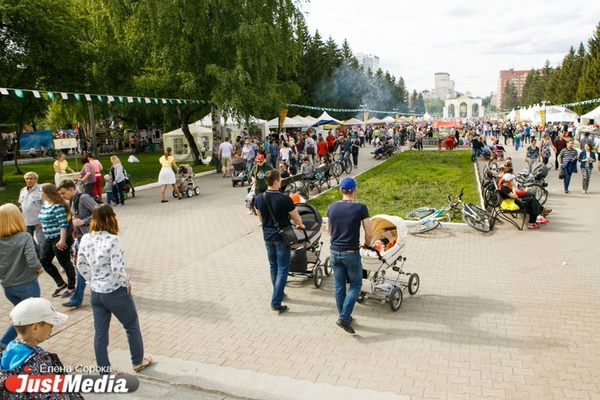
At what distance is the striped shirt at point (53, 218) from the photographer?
21.6ft

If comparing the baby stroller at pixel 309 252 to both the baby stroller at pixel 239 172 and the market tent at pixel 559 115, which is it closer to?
the baby stroller at pixel 239 172

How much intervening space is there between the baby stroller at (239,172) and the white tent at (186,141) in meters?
11.1

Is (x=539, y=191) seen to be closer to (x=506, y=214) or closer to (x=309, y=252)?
(x=506, y=214)

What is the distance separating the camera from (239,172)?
19.2 metres

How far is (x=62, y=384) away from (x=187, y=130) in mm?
25250

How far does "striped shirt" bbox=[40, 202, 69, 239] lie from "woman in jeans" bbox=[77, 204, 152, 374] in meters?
2.25

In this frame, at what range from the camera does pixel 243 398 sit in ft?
14.8

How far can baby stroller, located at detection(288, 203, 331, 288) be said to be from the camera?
7289mm

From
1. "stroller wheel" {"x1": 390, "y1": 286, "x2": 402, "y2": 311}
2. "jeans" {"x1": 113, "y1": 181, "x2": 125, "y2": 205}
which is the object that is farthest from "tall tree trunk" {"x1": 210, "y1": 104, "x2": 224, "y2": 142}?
"stroller wheel" {"x1": 390, "y1": 286, "x2": 402, "y2": 311}

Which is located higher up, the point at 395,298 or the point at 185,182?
the point at 185,182

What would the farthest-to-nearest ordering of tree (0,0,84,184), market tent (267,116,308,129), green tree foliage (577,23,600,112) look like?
green tree foliage (577,23,600,112), market tent (267,116,308,129), tree (0,0,84,184)

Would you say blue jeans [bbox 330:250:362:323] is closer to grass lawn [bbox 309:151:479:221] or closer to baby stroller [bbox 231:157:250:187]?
grass lawn [bbox 309:151:479:221]

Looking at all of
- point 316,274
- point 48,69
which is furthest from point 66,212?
point 48,69

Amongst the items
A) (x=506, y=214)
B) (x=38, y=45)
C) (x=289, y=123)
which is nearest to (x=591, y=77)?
(x=289, y=123)
